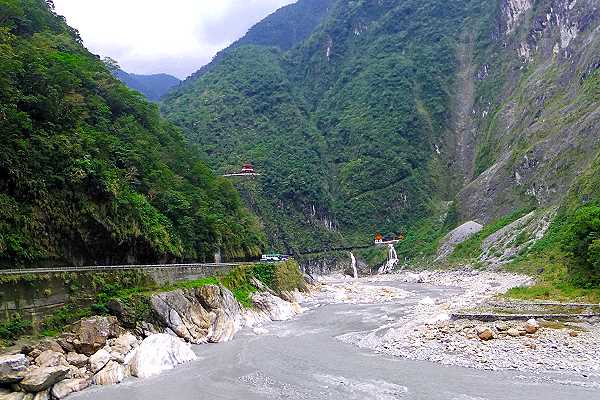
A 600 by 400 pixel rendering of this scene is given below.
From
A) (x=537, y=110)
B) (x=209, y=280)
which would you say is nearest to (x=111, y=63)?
(x=209, y=280)

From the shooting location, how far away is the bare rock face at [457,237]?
107438mm

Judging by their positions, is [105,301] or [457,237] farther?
[457,237]

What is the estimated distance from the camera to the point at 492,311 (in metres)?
33.5

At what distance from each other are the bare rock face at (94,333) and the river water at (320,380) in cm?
317

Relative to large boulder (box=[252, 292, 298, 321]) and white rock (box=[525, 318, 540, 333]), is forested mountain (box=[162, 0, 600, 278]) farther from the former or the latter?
white rock (box=[525, 318, 540, 333])

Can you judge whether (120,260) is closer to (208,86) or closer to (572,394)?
(572,394)

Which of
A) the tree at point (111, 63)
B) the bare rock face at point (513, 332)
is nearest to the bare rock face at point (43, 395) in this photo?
the bare rock face at point (513, 332)

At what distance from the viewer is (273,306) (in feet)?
151

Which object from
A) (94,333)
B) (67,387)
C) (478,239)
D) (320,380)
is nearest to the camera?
(67,387)

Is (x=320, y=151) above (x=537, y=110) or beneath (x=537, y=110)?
above

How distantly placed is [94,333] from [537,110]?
123 metres

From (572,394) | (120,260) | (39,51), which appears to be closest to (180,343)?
(120,260)

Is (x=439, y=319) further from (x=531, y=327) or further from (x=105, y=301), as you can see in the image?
(x=105, y=301)

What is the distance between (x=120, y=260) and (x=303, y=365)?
642 inches
